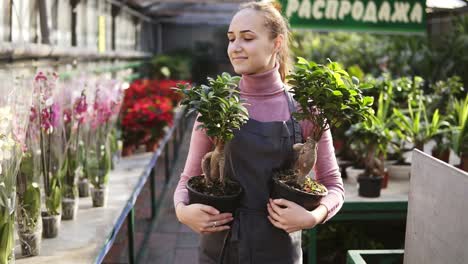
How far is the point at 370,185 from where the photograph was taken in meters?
2.47

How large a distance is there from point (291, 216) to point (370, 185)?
1.32 m

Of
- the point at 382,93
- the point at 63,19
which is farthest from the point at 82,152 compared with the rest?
the point at 63,19

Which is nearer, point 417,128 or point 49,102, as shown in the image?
point 49,102

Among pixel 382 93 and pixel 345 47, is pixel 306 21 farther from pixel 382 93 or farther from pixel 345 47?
pixel 345 47

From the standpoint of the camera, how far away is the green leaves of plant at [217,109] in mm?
1220

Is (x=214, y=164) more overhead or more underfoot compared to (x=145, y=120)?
more overhead

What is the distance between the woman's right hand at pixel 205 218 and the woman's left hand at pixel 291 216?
0.40 ft

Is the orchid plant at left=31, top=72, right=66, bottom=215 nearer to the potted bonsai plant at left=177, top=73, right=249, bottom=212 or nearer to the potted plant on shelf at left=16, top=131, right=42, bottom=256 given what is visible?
the potted plant on shelf at left=16, top=131, right=42, bottom=256

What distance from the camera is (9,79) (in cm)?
160

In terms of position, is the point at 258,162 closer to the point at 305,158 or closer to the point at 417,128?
the point at 305,158

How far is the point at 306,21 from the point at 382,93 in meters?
0.86

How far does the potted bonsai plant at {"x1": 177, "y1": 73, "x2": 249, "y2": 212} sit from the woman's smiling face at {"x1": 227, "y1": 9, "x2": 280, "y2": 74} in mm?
50

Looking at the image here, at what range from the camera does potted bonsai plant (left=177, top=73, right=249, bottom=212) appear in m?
1.22

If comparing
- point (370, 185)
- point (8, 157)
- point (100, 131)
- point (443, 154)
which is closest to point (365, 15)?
point (443, 154)
